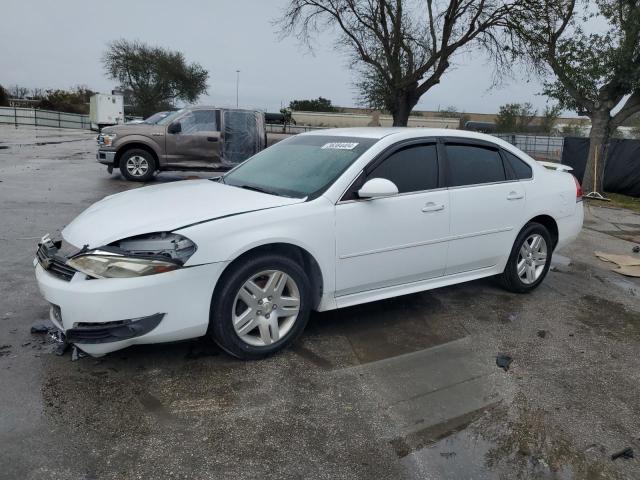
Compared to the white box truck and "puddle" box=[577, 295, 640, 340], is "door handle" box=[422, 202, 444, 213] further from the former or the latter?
the white box truck

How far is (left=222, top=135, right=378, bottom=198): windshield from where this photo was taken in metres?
4.10

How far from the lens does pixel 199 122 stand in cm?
1241

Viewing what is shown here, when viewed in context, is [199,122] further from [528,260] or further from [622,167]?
[622,167]

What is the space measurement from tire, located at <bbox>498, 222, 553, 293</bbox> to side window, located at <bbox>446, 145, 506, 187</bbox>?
652 millimetres

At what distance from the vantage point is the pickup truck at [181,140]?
1228cm

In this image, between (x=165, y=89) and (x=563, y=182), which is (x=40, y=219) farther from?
(x=165, y=89)

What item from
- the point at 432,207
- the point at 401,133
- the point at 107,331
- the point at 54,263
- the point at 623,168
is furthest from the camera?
the point at 623,168

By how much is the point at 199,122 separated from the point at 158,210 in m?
9.25

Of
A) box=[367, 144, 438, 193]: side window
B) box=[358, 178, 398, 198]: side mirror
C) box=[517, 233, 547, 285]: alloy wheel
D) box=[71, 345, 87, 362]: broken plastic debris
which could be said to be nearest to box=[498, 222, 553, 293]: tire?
box=[517, 233, 547, 285]: alloy wheel

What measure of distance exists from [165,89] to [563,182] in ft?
181

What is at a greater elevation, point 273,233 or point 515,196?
point 515,196

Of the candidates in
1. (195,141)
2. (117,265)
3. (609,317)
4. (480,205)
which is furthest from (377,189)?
(195,141)

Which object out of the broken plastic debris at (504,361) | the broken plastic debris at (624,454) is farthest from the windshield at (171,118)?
the broken plastic debris at (624,454)

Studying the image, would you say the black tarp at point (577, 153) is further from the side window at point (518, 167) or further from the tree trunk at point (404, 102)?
the side window at point (518, 167)
